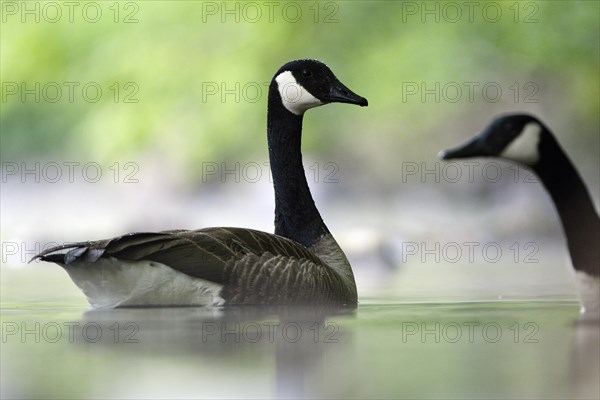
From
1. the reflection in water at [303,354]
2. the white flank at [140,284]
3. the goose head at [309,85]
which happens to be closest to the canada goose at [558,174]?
the reflection in water at [303,354]

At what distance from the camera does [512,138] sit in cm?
316

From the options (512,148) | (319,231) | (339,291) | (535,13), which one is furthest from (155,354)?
(535,13)

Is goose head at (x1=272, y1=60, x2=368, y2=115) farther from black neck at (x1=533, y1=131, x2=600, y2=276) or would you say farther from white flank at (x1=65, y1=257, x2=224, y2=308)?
black neck at (x1=533, y1=131, x2=600, y2=276)

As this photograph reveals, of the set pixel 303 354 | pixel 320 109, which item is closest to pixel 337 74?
pixel 320 109

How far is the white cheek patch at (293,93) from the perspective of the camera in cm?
465

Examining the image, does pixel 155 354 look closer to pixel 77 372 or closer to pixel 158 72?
pixel 77 372

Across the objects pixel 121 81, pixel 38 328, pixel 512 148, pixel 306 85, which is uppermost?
pixel 121 81

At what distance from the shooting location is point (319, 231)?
4.66 m

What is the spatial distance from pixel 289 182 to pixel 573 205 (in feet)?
5.65

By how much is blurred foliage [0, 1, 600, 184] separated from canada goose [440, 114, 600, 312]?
8.43 meters

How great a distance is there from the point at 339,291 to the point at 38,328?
3.93 feet

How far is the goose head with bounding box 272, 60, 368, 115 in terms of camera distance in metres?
4.62

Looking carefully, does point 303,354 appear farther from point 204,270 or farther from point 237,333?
point 204,270

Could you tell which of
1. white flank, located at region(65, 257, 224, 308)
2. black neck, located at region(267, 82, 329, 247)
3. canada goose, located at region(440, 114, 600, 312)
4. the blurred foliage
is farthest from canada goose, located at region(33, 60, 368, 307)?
the blurred foliage
